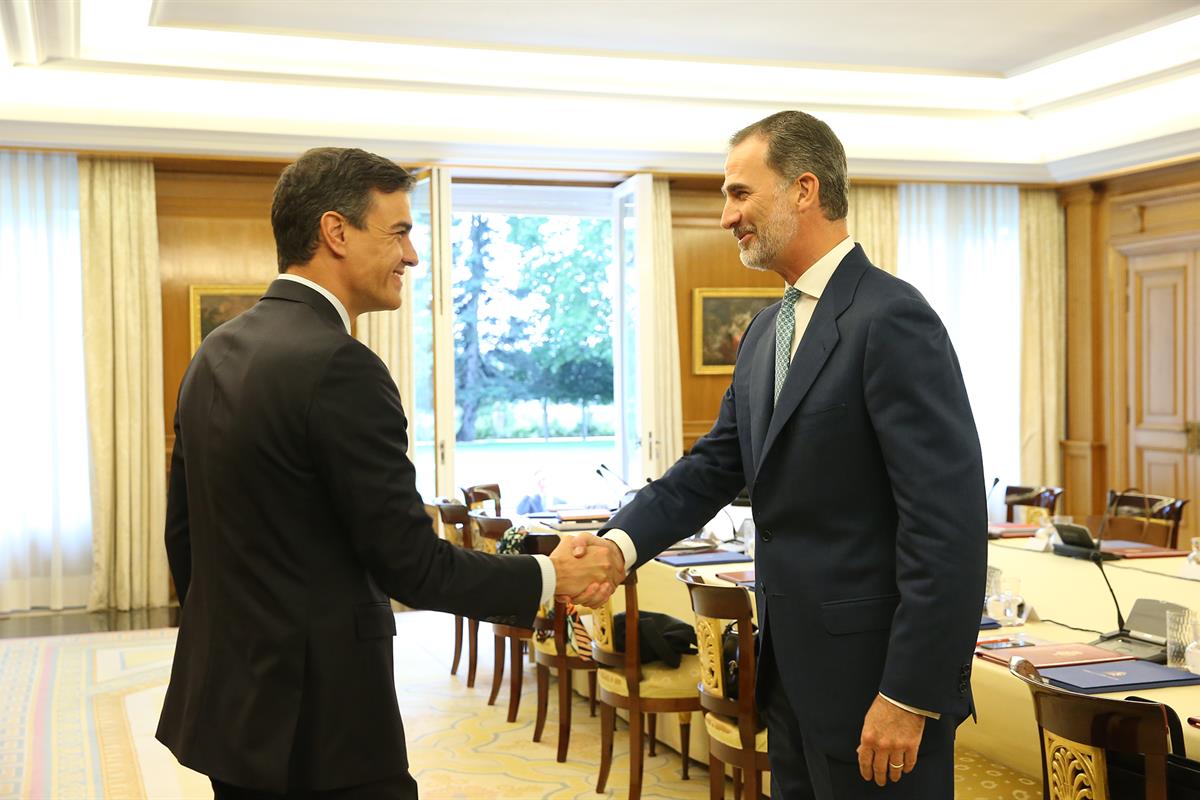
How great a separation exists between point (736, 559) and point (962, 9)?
13.3 feet

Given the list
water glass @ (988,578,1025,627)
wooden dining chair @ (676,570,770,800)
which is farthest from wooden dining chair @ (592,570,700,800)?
water glass @ (988,578,1025,627)

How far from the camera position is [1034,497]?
6887 mm

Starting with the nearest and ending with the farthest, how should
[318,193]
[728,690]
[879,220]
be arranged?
[318,193] → [728,690] → [879,220]

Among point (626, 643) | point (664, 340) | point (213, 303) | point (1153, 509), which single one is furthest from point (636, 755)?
point (213, 303)

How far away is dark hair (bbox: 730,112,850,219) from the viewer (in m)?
2.24

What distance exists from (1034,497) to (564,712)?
342 cm

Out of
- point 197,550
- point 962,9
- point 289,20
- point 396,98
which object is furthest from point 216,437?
point 396,98

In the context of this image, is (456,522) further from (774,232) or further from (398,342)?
(774,232)

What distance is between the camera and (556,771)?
4.78 m

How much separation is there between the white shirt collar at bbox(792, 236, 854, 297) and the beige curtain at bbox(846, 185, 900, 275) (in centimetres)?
824

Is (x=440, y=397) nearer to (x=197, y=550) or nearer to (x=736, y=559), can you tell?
(x=736, y=559)

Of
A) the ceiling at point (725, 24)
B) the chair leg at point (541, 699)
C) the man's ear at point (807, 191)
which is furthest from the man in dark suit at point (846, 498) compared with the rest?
the ceiling at point (725, 24)

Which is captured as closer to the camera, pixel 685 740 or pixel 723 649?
pixel 723 649

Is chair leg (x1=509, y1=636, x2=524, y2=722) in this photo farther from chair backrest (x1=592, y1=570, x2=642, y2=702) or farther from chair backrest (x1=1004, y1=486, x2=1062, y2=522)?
chair backrest (x1=1004, y1=486, x2=1062, y2=522)
